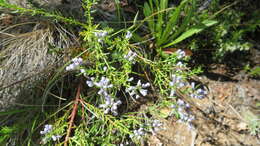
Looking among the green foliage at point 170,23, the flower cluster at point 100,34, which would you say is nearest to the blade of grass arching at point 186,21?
the green foliage at point 170,23

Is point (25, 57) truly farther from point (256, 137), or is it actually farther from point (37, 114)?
point (256, 137)

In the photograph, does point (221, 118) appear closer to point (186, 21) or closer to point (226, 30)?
point (226, 30)

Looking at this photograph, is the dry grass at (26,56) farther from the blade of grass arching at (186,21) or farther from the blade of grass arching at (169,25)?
the blade of grass arching at (186,21)

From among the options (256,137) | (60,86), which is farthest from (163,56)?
(256,137)

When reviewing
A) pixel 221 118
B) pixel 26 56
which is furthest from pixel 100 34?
pixel 221 118

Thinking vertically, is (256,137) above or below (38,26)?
below

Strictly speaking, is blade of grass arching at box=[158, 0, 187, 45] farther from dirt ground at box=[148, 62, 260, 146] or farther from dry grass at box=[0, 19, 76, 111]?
dry grass at box=[0, 19, 76, 111]

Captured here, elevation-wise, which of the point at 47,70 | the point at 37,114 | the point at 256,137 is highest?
the point at 47,70

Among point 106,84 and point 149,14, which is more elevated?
point 149,14

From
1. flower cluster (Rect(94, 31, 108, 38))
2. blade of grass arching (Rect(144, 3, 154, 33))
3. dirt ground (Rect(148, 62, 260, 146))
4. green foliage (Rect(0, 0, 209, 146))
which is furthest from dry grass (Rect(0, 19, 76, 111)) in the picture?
dirt ground (Rect(148, 62, 260, 146))
